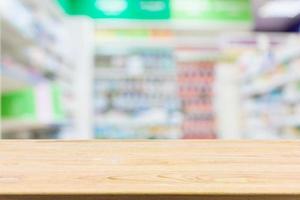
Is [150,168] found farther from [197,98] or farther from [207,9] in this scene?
[197,98]

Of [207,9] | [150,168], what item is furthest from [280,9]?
[150,168]

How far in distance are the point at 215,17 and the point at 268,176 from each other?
4994 millimetres

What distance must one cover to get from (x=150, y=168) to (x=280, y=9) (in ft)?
17.4

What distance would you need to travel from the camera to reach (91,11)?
4.72m

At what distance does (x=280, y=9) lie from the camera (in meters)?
5.27

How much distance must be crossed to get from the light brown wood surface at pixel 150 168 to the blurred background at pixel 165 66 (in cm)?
221

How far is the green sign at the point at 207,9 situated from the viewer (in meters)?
5.16

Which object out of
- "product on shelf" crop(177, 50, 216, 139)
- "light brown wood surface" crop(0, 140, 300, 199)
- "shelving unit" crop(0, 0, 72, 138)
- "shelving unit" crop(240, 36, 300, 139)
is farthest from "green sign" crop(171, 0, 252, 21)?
"light brown wood surface" crop(0, 140, 300, 199)

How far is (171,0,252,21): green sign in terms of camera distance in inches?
203

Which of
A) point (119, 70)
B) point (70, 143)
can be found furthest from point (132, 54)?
point (70, 143)

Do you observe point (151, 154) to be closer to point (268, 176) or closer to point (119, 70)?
point (268, 176)

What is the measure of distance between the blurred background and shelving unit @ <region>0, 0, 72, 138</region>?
0.02 m

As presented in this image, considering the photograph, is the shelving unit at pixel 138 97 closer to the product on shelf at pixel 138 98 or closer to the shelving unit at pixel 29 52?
the product on shelf at pixel 138 98

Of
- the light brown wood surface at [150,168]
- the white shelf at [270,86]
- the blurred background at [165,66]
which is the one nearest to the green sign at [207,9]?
the blurred background at [165,66]
